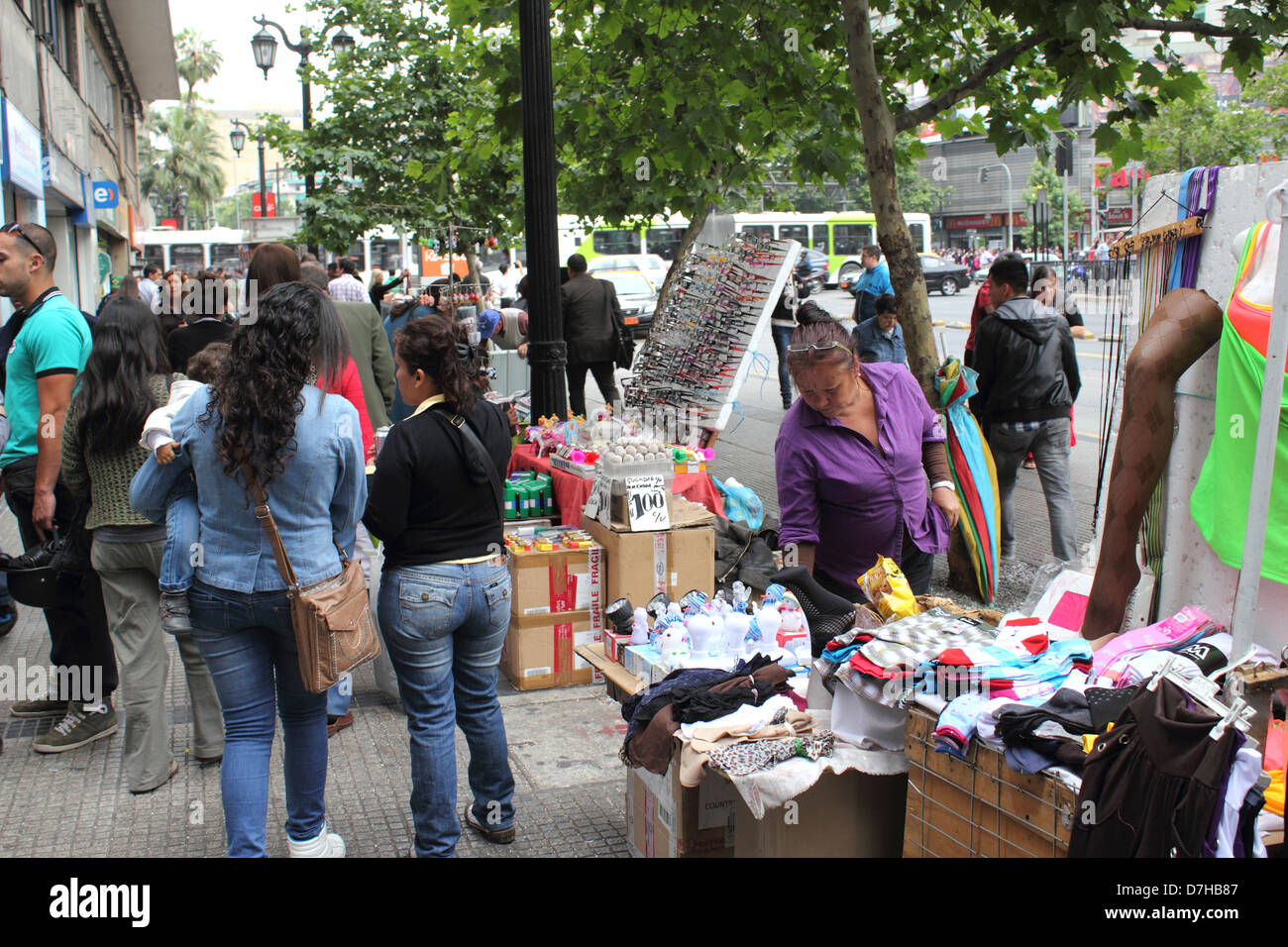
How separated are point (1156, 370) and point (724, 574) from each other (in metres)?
3.14

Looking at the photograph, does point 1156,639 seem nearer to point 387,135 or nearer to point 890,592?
point 890,592

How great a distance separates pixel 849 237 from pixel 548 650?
39.1 metres

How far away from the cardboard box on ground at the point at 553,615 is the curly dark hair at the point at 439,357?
2.04 metres

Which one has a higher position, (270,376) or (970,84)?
(970,84)

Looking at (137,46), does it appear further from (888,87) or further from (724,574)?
(724,574)

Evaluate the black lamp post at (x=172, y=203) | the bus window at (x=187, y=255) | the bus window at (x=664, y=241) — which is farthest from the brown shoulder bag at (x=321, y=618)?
the black lamp post at (x=172, y=203)

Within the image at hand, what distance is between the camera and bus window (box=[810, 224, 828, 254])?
137 ft

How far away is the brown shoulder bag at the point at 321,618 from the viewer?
313 cm

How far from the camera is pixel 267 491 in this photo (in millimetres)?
3145

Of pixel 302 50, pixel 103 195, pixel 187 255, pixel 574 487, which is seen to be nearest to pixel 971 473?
pixel 574 487

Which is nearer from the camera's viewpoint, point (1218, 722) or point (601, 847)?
point (1218, 722)

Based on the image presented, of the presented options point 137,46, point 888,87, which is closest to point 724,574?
point 888,87

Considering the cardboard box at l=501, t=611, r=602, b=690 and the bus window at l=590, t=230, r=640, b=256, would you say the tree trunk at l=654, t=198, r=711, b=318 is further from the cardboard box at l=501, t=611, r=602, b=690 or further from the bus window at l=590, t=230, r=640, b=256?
the bus window at l=590, t=230, r=640, b=256

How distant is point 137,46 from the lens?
29.5 meters
